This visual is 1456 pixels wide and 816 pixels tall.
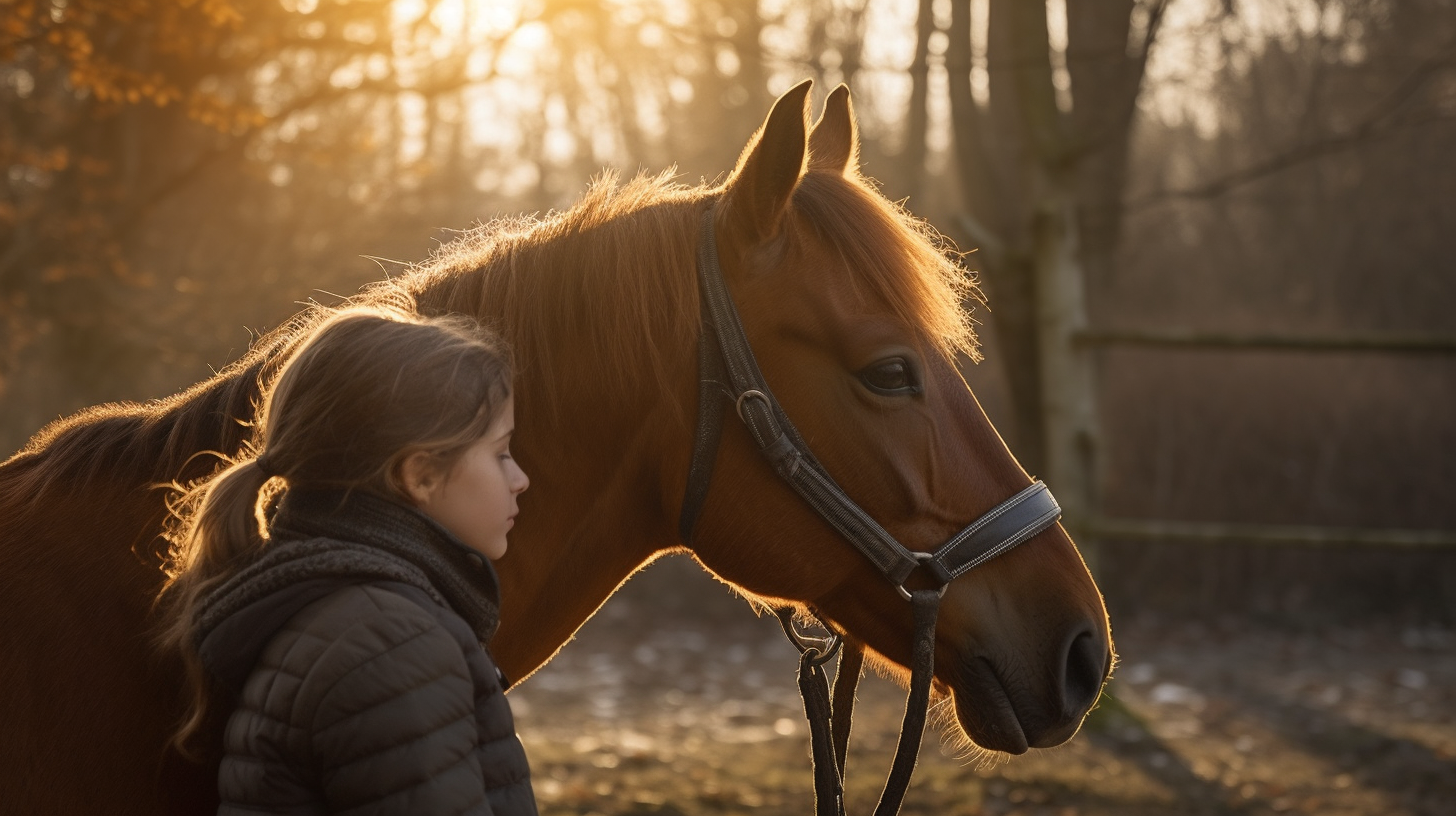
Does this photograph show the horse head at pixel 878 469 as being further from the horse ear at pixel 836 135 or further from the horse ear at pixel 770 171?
the horse ear at pixel 836 135

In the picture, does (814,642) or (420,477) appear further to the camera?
(814,642)

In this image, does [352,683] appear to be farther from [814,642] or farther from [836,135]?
[836,135]

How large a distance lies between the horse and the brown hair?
0.27 meters

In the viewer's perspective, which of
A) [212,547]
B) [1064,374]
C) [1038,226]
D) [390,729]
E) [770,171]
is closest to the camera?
[390,729]

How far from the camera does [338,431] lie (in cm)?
137

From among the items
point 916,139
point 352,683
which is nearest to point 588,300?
point 352,683

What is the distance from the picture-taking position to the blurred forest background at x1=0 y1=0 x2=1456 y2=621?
538 cm

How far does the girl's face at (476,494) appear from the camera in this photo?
142cm

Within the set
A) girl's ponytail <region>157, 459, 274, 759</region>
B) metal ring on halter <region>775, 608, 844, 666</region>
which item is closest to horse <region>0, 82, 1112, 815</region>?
metal ring on halter <region>775, 608, 844, 666</region>

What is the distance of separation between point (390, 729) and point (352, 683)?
0.06 metres

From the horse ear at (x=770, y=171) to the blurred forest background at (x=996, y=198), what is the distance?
1536 mm

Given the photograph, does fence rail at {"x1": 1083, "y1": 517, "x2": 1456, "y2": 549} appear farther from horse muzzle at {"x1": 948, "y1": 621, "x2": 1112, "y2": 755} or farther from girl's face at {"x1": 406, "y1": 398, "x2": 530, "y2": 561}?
girl's face at {"x1": 406, "y1": 398, "x2": 530, "y2": 561}

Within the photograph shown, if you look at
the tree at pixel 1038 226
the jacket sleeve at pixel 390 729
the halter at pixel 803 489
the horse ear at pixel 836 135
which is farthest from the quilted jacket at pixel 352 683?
the tree at pixel 1038 226

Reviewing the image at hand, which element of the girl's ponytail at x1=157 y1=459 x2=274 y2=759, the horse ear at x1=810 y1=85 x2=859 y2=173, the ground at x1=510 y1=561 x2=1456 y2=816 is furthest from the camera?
the ground at x1=510 y1=561 x2=1456 y2=816
